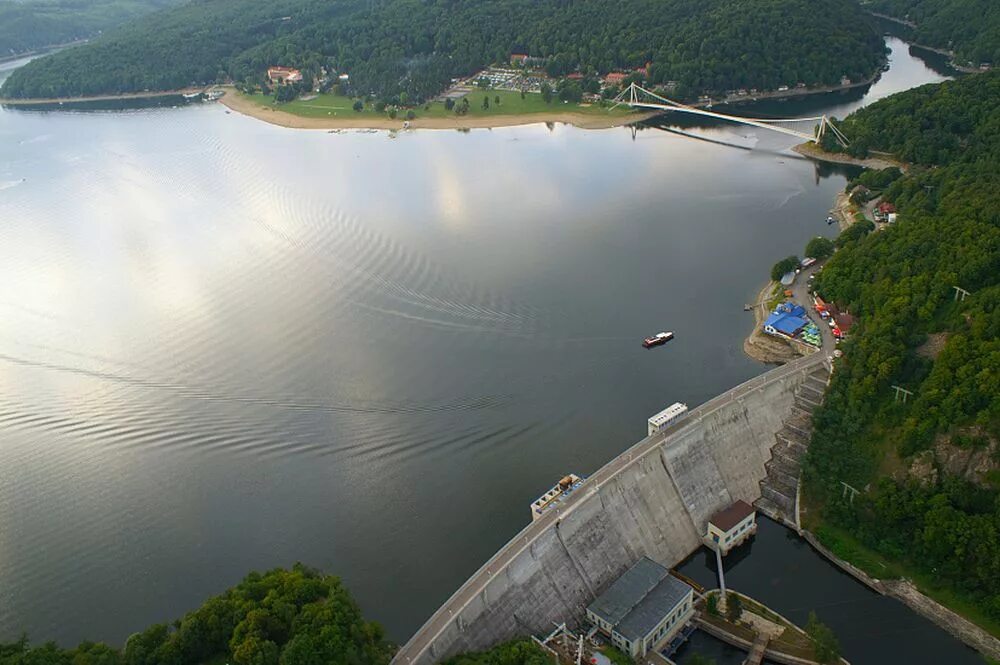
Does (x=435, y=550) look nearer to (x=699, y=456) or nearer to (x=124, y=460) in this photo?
(x=699, y=456)

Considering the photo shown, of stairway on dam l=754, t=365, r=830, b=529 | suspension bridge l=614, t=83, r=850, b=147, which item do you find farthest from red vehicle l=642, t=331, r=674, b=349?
suspension bridge l=614, t=83, r=850, b=147

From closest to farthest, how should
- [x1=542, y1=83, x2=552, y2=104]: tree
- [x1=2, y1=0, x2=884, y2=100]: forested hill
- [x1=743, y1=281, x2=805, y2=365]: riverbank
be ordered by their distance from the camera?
1. [x1=743, y1=281, x2=805, y2=365]: riverbank
2. [x1=2, y1=0, x2=884, y2=100]: forested hill
3. [x1=542, y1=83, x2=552, y2=104]: tree

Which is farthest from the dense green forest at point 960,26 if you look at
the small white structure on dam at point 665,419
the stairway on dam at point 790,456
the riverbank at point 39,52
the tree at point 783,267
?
the riverbank at point 39,52

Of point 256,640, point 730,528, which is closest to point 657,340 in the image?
point 730,528

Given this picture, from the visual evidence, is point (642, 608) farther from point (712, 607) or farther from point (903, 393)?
point (903, 393)

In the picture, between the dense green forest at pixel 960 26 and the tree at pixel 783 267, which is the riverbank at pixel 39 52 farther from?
the tree at pixel 783 267

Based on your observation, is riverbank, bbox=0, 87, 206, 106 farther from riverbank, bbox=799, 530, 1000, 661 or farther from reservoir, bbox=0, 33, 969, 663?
riverbank, bbox=799, 530, 1000, 661

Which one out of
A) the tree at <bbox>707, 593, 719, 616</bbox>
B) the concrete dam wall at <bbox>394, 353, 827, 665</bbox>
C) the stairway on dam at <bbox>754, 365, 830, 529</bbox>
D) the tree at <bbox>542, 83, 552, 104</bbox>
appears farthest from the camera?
the tree at <bbox>542, 83, 552, 104</bbox>
